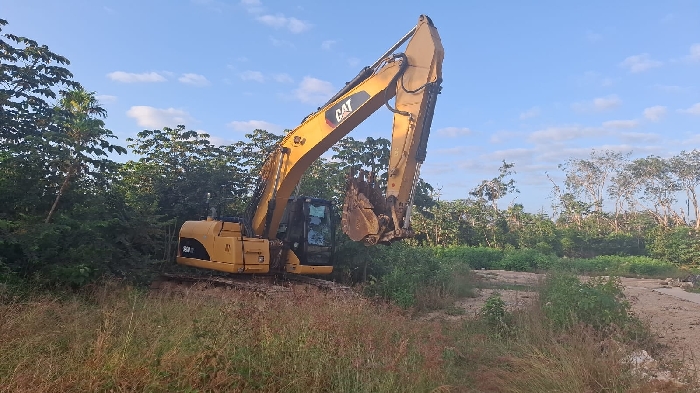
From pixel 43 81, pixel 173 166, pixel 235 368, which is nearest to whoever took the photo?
pixel 235 368

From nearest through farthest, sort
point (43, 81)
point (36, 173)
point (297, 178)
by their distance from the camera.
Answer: point (36, 173) < point (297, 178) < point (43, 81)

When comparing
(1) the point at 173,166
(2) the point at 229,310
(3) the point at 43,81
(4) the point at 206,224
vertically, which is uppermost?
(3) the point at 43,81

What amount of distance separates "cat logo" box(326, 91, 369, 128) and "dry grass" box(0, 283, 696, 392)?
379cm

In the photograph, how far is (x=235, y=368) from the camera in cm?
397

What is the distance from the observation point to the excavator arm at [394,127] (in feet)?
23.2

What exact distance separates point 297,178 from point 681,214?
46988 mm

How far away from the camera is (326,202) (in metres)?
10.7

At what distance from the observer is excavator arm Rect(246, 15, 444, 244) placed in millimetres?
7070

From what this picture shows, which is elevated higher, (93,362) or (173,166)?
(173,166)

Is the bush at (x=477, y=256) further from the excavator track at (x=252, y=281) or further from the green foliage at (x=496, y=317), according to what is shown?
the green foliage at (x=496, y=317)

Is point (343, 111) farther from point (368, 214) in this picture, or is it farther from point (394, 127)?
point (368, 214)

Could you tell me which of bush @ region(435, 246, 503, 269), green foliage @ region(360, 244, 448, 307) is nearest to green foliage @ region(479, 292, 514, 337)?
green foliage @ region(360, 244, 448, 307)

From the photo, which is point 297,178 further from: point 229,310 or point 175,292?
point 229,310

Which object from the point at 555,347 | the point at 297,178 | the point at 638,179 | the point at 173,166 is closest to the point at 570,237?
the point at 638,179
